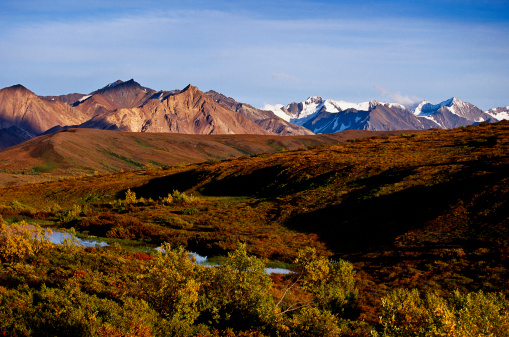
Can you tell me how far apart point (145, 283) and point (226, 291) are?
3.53 meters

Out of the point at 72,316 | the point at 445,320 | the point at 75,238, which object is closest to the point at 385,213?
the point at 75,238

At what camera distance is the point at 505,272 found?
980 inches

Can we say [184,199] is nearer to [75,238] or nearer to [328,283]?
[75,238]

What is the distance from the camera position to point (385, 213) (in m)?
39.0

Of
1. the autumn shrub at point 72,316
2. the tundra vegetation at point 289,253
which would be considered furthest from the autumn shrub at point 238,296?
the autumn shrub at point 72,316

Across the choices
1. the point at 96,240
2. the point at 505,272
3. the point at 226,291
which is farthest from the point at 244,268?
the point at 96,240

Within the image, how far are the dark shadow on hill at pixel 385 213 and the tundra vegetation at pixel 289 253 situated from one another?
0.19 metres

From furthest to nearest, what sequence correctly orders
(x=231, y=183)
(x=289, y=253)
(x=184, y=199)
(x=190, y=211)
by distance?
(x=231, y=183) → (x=184, y=199) → (x=190, y=211) → (x=289, y=253)

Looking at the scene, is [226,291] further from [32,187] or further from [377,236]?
[32,187]

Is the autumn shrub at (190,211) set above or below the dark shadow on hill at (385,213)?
A: below

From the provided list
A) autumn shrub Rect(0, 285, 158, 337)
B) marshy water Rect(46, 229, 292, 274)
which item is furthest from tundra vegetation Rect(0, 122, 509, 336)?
marshy water Rect(46, 229, 292, 274)

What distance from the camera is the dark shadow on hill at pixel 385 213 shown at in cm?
3491

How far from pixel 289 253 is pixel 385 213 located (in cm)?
1130

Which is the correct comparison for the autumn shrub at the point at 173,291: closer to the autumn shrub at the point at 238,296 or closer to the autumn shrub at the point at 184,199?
the autumn shrub at the point at 238,296
